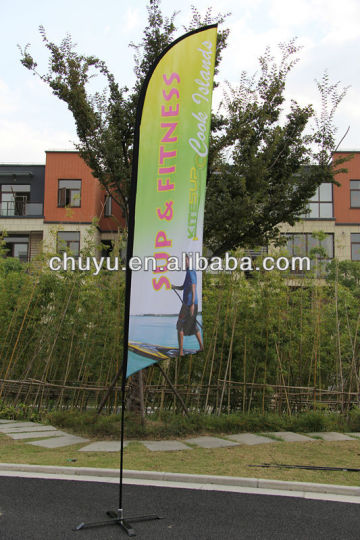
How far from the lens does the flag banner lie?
5.11 meters

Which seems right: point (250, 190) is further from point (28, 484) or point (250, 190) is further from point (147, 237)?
point (28, 484)

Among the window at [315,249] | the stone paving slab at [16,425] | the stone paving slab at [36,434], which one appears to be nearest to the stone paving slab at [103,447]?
the stone paving slab at [36,434]

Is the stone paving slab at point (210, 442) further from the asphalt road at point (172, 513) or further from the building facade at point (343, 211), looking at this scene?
the building facade at point (343, 211)

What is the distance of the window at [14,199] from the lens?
1021 inches

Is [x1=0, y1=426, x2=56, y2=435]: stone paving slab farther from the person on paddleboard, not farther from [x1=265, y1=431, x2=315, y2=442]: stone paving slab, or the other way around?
[x1=265, y1=431, x2=315, y2=442]: stone paving slab

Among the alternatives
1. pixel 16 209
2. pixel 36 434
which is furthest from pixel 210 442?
pixel 16 209

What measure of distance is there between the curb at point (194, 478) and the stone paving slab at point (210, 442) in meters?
1.54

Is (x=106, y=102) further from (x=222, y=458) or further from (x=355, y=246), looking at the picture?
(x=355, y=246)

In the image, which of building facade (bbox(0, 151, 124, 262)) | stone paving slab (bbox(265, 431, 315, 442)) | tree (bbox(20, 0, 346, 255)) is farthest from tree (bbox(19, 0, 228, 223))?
building facade (bbox(0, 151, 124, 262))

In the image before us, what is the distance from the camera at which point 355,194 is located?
2406cm

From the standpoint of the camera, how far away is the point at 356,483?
14.8ft

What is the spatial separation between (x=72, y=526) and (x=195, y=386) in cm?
459

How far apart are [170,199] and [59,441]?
10.6 ft

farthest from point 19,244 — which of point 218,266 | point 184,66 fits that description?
point 184,66
